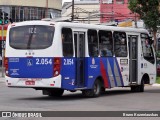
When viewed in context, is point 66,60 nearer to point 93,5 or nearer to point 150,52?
point 150,52

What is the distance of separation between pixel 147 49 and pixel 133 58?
4.83ft

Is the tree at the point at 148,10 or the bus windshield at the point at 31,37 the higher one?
the tree at the point at 148,10

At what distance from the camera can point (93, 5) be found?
369ft

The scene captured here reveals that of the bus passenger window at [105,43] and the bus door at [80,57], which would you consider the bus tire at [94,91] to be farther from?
the bus passenger window at [105,43]

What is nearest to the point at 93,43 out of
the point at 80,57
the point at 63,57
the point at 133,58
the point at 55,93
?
the point at 80,57

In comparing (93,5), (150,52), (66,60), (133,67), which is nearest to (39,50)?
(66,60)

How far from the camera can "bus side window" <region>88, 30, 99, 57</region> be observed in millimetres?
20062

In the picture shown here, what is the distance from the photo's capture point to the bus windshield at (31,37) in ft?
61.2

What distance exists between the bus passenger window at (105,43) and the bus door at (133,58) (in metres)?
1.78

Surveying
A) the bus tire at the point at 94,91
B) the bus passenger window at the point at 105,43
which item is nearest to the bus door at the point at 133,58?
the bus passenger window at the point at 105,43

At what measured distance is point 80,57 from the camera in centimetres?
1950

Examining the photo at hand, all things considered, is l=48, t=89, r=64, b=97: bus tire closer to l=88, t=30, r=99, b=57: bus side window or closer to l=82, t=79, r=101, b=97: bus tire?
l=82, t=79, r=101, b=97: bus tire

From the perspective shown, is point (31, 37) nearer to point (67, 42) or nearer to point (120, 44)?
point (67, 42)

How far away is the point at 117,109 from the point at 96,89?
452 cm
